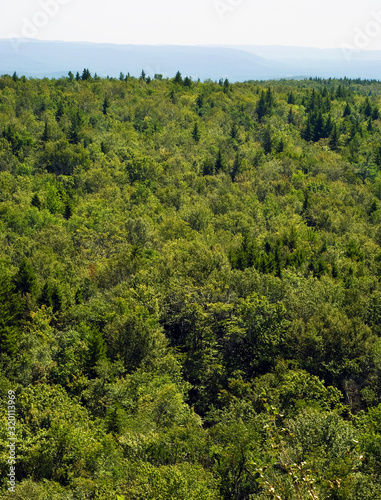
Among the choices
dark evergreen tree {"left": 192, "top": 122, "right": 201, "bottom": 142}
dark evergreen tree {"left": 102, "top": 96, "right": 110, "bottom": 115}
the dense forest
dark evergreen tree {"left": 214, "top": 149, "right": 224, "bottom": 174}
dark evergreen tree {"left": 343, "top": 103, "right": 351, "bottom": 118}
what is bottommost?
the dense forest

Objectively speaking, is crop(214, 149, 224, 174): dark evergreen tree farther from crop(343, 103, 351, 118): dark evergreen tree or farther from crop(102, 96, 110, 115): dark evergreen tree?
crop(343, 103, 351, 118): dark evergreen tree

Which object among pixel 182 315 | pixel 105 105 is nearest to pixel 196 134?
pixel 105 105

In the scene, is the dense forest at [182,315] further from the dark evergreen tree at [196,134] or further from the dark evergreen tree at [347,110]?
the dark evergreen tree at [347,110]

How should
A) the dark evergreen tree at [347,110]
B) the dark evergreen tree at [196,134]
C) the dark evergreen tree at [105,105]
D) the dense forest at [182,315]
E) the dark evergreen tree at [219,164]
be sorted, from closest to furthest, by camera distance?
1. the dense forest at [182,315]
2. the dark evergreen tree at [219,164]
3. the dark evergreen tree at [196,134]
4. the dark evergreen tree at [105,105]
5. the dark evergreen tree at [347,110]

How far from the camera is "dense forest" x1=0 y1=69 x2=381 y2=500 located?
77.4ft

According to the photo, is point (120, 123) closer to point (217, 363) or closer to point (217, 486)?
point (217, 363)

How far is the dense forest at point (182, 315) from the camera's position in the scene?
77.4 ft

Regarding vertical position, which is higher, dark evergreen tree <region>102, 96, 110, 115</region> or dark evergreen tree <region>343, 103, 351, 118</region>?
dark evergreen tree <region>343, 103, 351, 118</region>

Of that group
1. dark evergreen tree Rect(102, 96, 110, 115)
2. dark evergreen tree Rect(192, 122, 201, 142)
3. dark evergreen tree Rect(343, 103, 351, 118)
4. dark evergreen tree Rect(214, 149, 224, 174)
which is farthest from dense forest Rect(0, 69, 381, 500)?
dark evergreen tree Rect(343, 103, 351, 118)

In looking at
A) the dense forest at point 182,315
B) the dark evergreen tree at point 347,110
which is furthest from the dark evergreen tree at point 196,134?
the dark evergreen tree at point 347,110

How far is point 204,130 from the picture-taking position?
121375 mm

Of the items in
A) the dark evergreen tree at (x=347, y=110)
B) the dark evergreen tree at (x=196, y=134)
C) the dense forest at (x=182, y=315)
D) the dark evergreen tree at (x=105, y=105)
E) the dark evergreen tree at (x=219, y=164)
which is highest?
the dark evergreen tree at (x=347, y=110)

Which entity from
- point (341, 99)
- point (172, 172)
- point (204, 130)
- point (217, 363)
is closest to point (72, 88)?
point (204, 130)

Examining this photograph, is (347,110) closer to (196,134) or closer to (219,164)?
(196,134)
